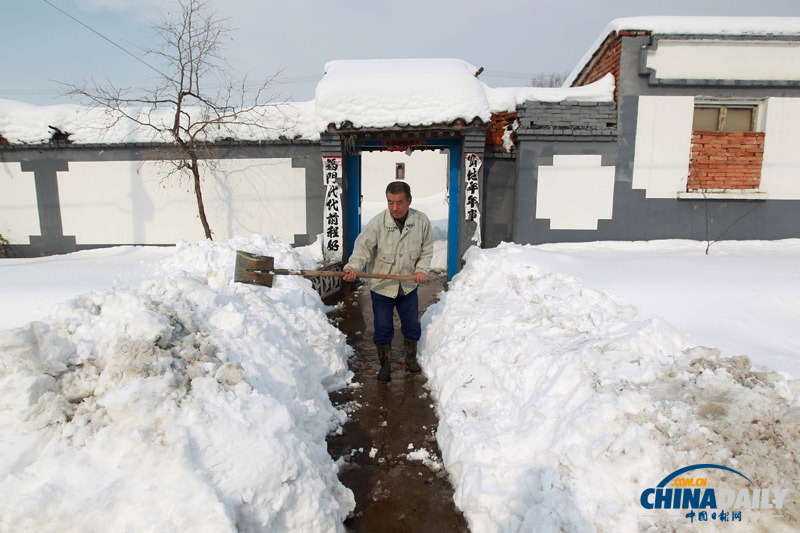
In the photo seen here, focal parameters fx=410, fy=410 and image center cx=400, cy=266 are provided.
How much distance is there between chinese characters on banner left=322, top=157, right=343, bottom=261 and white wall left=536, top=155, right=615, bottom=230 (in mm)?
3526

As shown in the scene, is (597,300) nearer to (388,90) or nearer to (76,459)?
(76,459)

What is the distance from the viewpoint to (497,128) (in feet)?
24.3

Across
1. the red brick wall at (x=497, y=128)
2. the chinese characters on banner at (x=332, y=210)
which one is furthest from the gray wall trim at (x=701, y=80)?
the chinese characters on banner at (x=332, y=210)

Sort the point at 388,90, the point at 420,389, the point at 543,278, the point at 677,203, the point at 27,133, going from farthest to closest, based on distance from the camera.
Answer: the point at 27,133 < the point at 677,203 < the point at 388,90 < the point at 543,278 < the point at 420,389

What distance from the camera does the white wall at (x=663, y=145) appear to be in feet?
22.7

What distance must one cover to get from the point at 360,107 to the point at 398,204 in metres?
3.36

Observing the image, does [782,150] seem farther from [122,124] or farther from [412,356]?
[122,124]

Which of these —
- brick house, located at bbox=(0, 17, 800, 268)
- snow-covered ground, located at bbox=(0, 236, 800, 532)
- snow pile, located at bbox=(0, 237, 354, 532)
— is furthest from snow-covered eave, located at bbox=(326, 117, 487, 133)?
snow pile, located at bbox=(0, 237, 354, 532)

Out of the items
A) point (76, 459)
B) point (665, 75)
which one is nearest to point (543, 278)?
point (76, 459)

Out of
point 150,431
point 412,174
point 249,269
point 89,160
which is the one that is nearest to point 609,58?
point 249,269

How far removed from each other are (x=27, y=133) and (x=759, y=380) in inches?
453

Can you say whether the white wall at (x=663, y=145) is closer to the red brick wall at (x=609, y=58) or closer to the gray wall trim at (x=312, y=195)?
the red brick wall at (x=609, y=58)

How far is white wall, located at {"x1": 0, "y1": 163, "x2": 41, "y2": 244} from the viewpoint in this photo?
8.35 meters

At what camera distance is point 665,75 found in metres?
6.90
